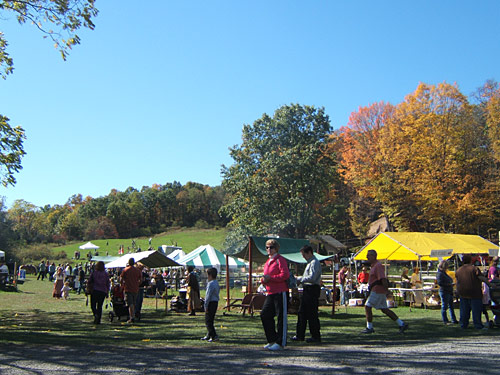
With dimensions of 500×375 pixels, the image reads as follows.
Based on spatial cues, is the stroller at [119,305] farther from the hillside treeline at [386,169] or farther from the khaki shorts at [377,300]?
the hillside treeline at [386,169]

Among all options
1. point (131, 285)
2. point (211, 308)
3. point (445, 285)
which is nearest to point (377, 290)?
point (445, 285)

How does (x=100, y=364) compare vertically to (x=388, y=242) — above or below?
below

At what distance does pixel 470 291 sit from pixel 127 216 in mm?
106456

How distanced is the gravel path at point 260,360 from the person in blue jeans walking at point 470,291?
2427mm

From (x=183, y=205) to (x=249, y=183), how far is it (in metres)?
81.4

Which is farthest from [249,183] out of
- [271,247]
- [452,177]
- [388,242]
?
[271,247]

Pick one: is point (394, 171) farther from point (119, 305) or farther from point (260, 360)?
point (260, 360)

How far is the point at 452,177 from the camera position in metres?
34.1

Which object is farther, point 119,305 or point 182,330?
point 119,305

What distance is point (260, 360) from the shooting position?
6445mm

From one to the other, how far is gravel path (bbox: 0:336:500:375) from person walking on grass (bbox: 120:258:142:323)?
4.41 metres

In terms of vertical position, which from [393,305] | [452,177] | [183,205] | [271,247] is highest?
[183,205]

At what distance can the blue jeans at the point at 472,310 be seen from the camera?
403 inches

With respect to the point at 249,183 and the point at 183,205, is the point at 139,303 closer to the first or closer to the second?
the point at 249,183
